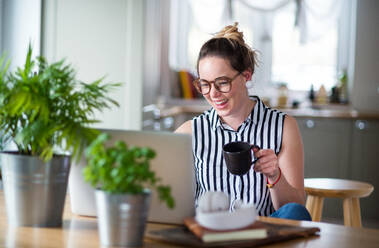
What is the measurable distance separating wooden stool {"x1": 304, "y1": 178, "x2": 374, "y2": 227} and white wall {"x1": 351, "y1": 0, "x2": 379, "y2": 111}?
2.53 meters

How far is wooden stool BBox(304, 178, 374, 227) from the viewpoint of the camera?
266 centimetres

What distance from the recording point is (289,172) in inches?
80.9

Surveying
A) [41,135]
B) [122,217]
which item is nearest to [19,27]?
[41,135]

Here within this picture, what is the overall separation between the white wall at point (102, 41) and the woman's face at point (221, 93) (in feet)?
4.81

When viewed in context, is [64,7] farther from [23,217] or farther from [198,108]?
[23,217]

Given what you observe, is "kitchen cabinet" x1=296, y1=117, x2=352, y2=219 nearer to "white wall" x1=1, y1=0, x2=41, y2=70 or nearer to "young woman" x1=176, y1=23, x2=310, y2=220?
"white wall" x1=1, y1=0, x2=41, y2=70

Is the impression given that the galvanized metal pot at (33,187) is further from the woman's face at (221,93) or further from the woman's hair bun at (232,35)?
the woman's hair bun at (232,35)

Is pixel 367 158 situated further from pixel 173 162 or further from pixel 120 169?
pixel 120 169

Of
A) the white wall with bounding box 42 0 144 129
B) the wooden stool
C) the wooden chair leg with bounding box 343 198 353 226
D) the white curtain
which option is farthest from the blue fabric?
the white curtain

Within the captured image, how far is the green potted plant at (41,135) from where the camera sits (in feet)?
4.20

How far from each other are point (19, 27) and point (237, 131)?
175cm

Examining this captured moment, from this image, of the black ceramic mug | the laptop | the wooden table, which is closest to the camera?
the wooden table

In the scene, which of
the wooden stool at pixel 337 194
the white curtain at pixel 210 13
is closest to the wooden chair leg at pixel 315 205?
the wooden stool at pixel 337 194

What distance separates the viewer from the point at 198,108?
495 cm
